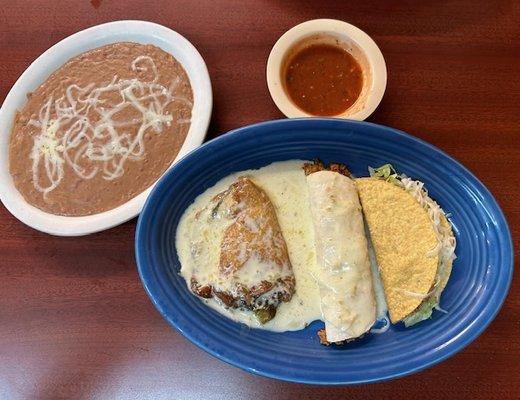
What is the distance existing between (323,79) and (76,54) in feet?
2.78

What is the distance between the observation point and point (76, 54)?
70.7 inches

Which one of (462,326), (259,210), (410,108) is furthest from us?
(410,108)

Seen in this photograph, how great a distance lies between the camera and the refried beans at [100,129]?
5.54ft

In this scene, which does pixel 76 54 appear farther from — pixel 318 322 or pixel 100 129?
pixel 318 322

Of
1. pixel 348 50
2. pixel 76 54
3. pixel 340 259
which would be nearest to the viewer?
pixel 340 259

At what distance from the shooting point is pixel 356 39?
1.65 m

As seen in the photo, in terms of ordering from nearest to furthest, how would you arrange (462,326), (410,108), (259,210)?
(462,326) → (259,210) → (410,108)

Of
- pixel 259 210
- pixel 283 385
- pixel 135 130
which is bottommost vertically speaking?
pixel 283 385

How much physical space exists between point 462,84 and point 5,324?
168 centimetres

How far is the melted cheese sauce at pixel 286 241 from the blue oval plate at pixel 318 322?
0.03 m

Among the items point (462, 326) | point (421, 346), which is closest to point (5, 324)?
point (421, 346)

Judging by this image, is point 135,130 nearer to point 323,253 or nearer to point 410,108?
point 323,253

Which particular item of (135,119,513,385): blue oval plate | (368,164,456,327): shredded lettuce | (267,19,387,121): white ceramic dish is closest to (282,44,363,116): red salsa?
(267,19,387,121): white ceramic dish

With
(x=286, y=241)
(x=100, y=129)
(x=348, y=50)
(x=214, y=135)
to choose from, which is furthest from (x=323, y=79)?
(x=100, y=129)
